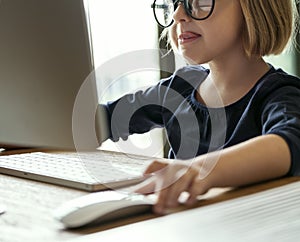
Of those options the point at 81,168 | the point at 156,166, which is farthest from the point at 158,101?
the point at 156,166

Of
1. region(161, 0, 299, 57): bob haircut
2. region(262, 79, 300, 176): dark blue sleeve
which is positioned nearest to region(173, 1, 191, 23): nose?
region(161, 0, 299, 57): bob haircut

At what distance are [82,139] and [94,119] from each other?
0.05 m

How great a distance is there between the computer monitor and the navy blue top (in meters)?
0.22

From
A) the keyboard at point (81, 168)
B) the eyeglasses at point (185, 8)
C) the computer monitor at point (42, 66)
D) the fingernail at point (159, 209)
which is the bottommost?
the keyboard at point (81, 168)

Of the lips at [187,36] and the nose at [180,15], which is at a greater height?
the nose at [180,15]

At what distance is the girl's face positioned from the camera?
1056 millimetres

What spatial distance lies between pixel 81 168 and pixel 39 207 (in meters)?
0.23

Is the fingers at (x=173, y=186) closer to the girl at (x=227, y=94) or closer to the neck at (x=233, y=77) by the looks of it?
the girl at (x=227, y=94)

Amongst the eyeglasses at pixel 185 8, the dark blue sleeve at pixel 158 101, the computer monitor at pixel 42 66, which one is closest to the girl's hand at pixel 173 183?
the computer monitor at pixel 42 66

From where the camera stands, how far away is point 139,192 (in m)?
0.72

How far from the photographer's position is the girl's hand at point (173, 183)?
670mm

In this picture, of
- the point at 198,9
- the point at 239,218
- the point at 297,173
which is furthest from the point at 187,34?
the point at 239,218

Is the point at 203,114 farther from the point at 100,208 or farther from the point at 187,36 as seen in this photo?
the point at 100,208

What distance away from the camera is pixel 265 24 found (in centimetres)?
110
